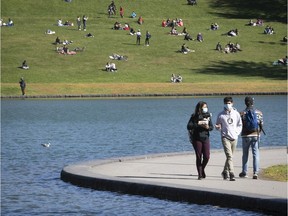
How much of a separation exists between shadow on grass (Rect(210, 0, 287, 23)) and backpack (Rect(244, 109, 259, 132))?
8300 cm

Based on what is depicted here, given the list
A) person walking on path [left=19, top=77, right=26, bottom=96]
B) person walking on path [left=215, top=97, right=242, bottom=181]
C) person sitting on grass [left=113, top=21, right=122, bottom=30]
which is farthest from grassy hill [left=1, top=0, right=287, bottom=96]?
person walking on path [left=215, top=97, right=242, bottom=181]

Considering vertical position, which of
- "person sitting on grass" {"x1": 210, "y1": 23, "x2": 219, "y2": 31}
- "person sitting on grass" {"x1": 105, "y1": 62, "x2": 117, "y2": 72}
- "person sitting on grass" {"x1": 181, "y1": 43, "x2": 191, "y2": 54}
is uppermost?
"person sitting on grass" {"x1": 210, "y1": 23, "x2": 219, "y2": 31}

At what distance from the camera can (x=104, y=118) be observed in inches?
2234

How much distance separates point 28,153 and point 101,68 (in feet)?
170

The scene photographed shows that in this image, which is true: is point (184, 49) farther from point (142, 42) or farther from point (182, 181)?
point (182, 181)

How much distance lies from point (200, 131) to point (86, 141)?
1626cm

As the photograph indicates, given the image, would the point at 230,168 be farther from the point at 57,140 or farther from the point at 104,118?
the point at 104,118

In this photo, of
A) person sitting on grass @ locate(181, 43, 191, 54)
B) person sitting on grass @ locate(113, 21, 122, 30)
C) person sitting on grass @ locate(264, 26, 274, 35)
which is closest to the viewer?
person sitting on grass @ locate(181, 43, 191, 54)

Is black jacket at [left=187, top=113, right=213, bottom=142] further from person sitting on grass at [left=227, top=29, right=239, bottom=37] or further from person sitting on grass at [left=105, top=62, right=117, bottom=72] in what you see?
person sitting on grass at [left=227, top=29, right=239, bottom=37]

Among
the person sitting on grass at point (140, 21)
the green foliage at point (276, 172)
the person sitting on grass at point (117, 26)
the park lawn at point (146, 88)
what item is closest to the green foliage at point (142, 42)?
the person sitting on grass at point (117, 26)

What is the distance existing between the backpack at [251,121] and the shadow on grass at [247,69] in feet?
195

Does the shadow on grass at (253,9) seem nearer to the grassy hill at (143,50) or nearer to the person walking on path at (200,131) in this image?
the grassy hill at (143,50)

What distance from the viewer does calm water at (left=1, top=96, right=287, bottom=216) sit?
21969 mm

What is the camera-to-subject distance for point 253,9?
11131 centimetres
